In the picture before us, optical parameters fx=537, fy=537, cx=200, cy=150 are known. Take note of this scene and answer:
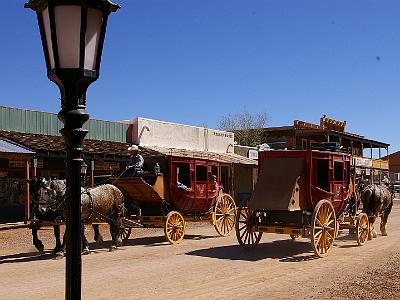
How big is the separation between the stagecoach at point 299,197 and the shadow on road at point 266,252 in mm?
327

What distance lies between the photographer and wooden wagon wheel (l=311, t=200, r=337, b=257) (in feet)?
39.2

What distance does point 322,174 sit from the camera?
13.5m

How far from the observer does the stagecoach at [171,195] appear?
14789mm

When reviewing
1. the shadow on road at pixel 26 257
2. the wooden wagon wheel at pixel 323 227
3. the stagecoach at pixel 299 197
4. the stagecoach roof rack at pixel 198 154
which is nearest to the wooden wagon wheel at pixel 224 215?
the stagecoach at pixel 299 197

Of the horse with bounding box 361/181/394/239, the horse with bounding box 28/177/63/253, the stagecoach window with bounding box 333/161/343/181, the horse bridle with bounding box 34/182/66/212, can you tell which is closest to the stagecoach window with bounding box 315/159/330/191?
the stagecoach window with bounding box 333/161/343/181

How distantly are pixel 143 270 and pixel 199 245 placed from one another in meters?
4.26

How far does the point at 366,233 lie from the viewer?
48.5 ft

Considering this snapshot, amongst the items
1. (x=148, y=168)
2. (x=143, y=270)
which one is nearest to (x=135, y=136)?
(x=148, y=168)

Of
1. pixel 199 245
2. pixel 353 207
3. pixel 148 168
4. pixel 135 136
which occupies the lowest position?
pixel 199 245

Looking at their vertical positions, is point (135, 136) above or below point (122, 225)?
above

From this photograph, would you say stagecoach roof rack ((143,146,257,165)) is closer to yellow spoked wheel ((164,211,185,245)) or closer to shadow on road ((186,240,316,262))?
yellow spoked wheel ((164,211,185,245))

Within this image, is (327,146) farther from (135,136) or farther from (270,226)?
(135,136)

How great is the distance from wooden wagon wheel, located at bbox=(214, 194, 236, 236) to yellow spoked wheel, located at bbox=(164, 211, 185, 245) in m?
1.81

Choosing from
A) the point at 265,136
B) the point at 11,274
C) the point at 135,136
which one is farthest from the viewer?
the point at 265,136
